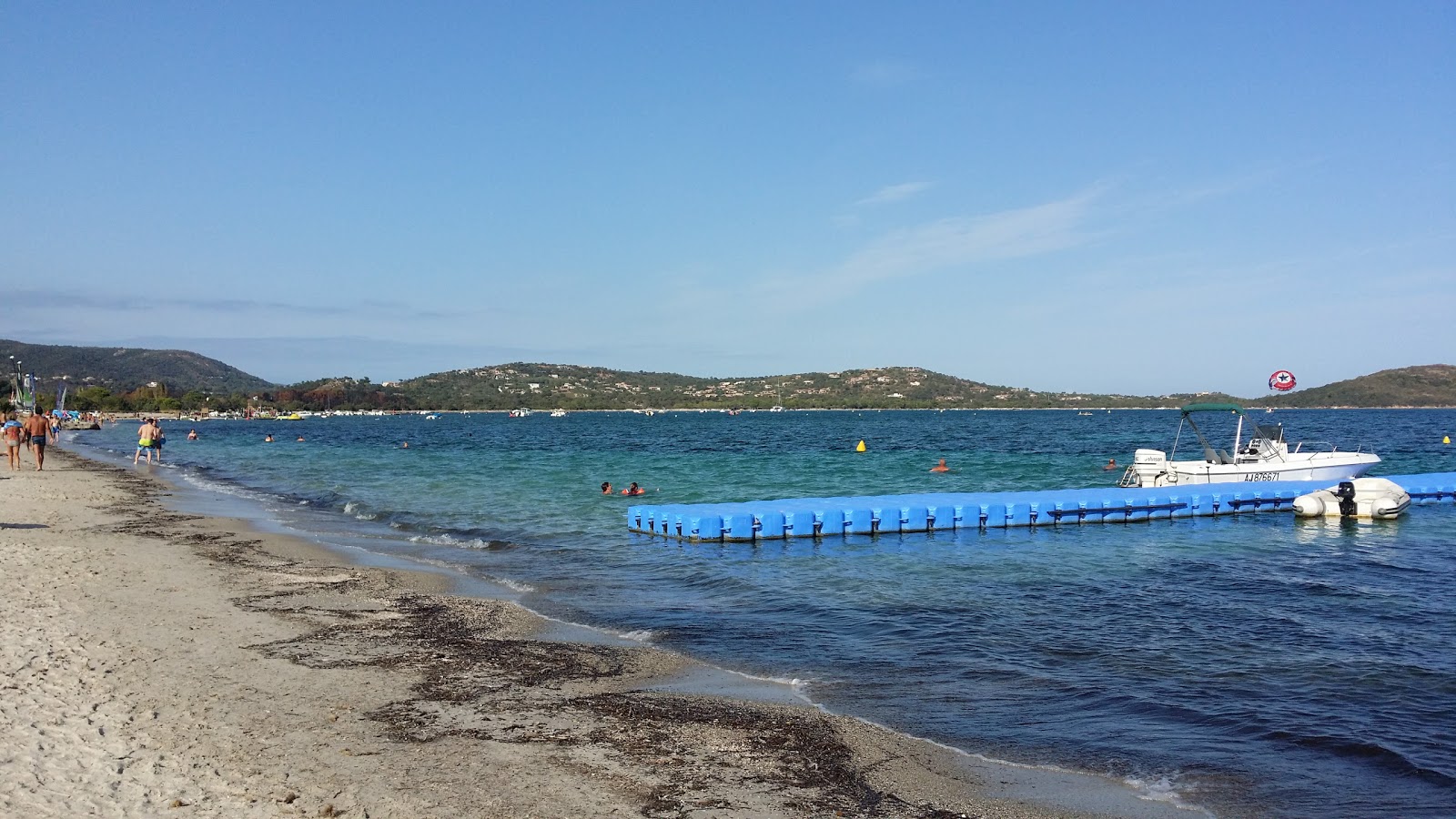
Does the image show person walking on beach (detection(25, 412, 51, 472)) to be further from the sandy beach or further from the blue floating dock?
the sandy beach

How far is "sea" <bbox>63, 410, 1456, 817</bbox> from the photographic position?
8.41 meters

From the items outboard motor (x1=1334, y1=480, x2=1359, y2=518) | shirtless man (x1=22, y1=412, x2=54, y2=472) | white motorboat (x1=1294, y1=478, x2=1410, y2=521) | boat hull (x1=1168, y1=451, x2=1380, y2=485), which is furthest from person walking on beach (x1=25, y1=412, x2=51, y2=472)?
outboard motor (x1=1334, y1=480, x2=1359, y2=518)

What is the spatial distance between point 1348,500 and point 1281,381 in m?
3.73

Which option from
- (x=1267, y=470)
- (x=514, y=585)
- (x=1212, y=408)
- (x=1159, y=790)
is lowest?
(x=514, y=585)

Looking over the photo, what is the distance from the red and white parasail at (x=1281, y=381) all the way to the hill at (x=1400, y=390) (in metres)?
183

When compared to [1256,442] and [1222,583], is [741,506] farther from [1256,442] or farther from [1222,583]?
[1256,442]

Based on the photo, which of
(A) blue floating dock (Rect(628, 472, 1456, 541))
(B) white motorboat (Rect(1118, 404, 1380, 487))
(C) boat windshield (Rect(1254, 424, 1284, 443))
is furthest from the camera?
(C) boat windshield (Rect(1254, 424, 1284, 443))

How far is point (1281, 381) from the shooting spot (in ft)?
95.0

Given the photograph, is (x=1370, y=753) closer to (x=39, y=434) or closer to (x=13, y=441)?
(x=13, y=441)

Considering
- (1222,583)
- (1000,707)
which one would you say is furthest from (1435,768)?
(1222,583)

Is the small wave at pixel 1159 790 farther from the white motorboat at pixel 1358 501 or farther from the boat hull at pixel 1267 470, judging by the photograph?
the boat hull at pixel 1267 470

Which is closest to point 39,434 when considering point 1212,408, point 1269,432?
point 1212,408

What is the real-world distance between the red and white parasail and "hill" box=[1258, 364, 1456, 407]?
182602mm

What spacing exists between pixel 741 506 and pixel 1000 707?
15221 mm
